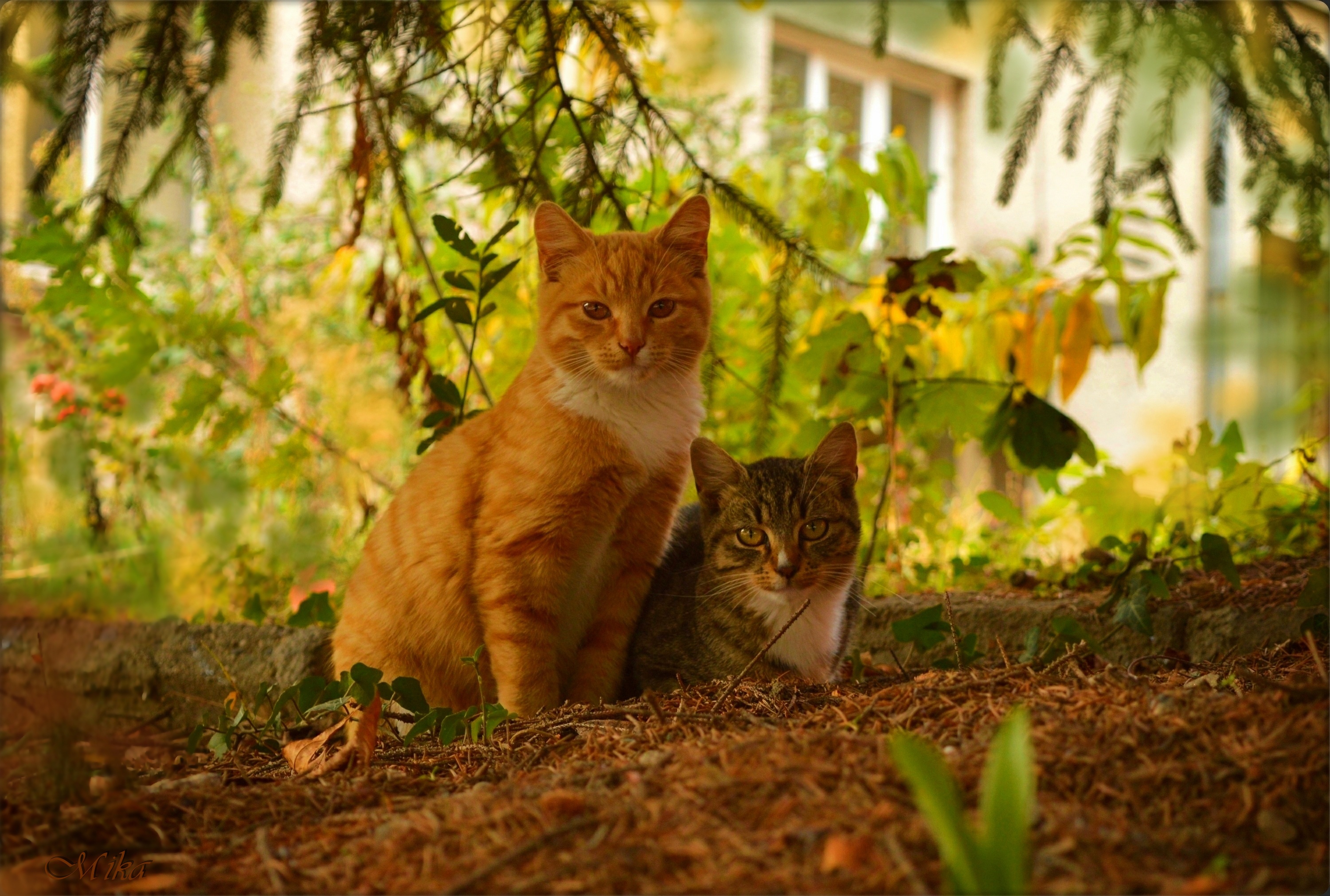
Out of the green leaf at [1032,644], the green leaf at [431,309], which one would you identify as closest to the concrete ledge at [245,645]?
the green leaf at [1032,644]

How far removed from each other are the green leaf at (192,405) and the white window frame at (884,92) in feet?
18.8

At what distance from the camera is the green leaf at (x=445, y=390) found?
2781 mm

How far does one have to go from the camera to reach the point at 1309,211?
8.43 feet

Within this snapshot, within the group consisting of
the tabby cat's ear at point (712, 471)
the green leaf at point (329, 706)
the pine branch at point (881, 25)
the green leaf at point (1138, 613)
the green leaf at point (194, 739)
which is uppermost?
the pine branch at point (881, 25)

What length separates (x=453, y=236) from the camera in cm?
266

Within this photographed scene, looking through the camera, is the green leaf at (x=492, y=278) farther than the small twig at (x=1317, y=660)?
Yes

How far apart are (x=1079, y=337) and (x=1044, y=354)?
0.12 meters

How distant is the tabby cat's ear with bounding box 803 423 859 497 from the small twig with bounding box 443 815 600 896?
1359 millimetres

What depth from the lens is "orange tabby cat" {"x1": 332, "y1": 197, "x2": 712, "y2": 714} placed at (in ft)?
7.66

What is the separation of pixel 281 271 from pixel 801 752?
6609mm

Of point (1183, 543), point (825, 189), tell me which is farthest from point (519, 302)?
point (1183, 543)

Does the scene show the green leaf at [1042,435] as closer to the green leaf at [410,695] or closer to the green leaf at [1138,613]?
the green leaf at [1138,613]

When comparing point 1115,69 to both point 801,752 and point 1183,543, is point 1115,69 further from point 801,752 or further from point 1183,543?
point 801,752

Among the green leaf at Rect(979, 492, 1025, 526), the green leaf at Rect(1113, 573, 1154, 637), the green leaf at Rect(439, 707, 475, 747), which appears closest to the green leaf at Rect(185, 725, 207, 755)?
the green leaf at Rect(439, 707, 475, 747)
